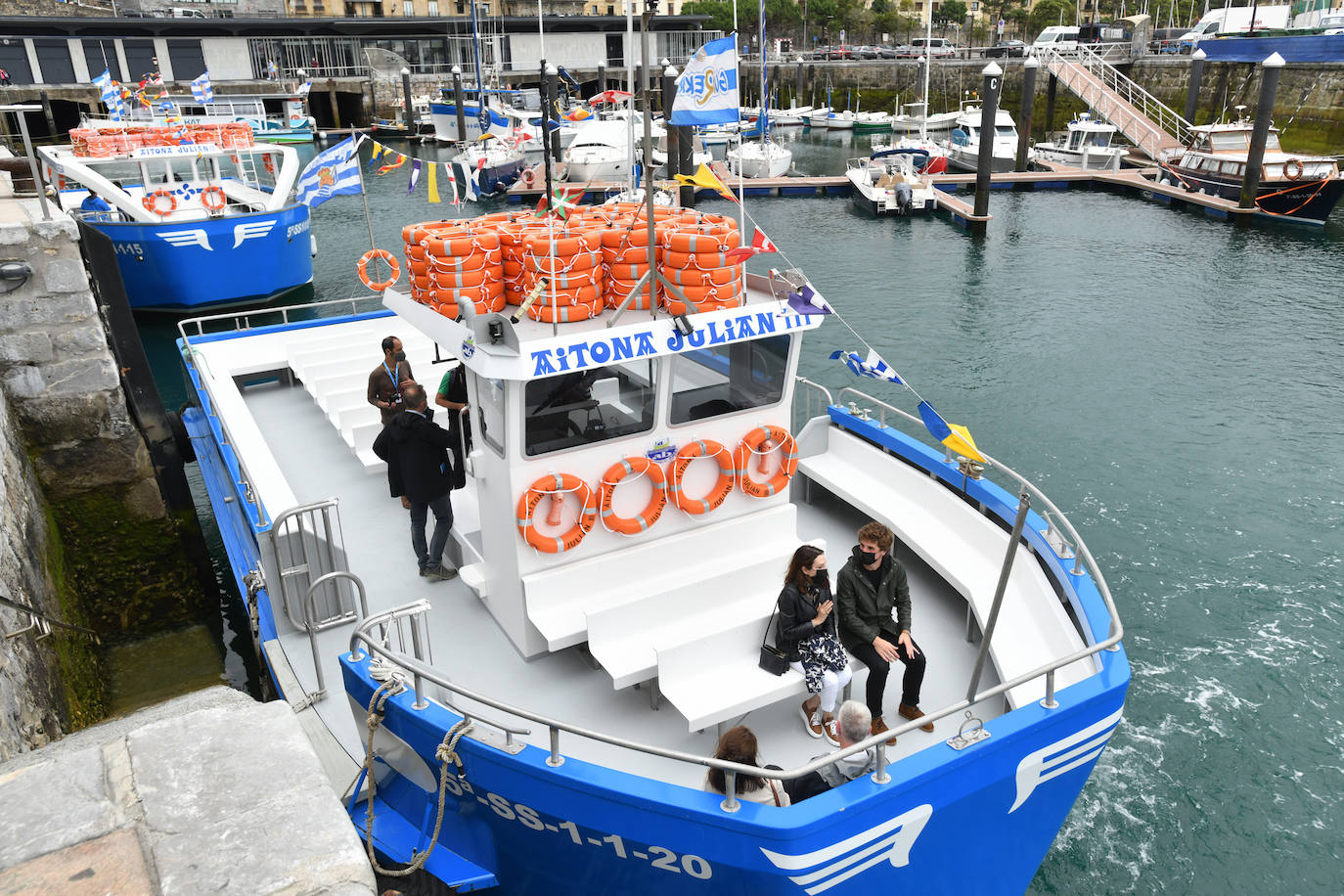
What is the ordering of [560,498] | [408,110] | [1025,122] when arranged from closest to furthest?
[560,498] < [1025,122] < [408,110]

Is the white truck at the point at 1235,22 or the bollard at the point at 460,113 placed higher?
the white truck at the point at 1235,22

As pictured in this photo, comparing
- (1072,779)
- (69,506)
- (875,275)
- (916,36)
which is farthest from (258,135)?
(916,36)

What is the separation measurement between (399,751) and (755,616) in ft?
7.52

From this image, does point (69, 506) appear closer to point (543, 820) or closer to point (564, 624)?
point (564, 624)

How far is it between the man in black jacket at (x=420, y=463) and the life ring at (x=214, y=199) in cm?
1842

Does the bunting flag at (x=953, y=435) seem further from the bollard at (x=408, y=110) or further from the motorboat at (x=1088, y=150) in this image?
the bollard at (x=408, y=110)

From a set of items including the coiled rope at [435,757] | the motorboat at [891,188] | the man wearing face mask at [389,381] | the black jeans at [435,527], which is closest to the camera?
the coiled rope at [435,757]

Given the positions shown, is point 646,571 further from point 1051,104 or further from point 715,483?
point 1051,104

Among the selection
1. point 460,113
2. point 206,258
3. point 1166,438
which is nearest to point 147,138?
point 206,258

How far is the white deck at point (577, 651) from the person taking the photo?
559 centimetres

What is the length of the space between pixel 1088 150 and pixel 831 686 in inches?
1602

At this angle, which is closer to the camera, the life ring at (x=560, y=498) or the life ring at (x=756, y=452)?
the life ring at (x=560, y=498)

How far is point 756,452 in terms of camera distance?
6.52 meters

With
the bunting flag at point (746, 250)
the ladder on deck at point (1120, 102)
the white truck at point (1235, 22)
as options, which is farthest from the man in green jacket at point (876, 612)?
the white truck at point (1235, 22)
